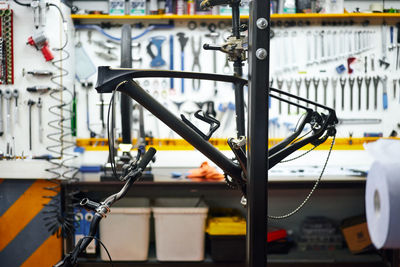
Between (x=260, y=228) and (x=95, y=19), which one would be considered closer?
(x=260, y=228)

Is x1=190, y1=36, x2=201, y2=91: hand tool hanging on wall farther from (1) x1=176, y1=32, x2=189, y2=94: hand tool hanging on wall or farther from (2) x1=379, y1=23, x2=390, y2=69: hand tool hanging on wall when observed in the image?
(2) x1=379, y1=23, x2=390, y2=69: hand tool hanging on wall

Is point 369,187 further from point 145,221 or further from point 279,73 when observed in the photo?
point 279,73

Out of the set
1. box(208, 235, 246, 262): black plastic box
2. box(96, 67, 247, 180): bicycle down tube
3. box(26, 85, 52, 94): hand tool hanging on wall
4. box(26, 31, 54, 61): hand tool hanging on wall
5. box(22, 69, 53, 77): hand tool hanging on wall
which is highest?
box(26, 31, 54, 61): hand tool hanging on wall

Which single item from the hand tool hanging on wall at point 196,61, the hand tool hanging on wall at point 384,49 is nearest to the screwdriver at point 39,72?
the hand tool hanging on wall at point 196,61

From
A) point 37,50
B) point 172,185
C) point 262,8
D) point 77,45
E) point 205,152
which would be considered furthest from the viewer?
point 77,45

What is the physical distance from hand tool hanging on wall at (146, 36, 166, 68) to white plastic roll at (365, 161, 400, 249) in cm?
315

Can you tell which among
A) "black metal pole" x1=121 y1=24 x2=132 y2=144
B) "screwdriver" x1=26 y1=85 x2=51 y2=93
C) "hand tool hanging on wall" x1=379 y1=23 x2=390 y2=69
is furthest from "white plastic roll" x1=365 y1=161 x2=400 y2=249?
"hand tool hanging on wall" x1=379 y1=23 x2=390 y2=69

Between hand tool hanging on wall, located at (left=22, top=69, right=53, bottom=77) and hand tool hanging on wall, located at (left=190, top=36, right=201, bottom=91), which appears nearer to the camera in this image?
hand tool hanging on wall, located at (left=22, top=69, right=53, bottom=77)

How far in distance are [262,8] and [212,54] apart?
2780mm

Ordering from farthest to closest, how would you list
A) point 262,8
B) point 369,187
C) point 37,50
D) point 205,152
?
point 37,50
point 205,152
point 262,8
point 369,187

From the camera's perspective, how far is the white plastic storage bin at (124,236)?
119 inches

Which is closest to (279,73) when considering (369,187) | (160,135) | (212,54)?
(212,54)

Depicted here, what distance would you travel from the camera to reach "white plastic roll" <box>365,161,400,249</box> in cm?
63

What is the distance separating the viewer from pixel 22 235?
312 cm
